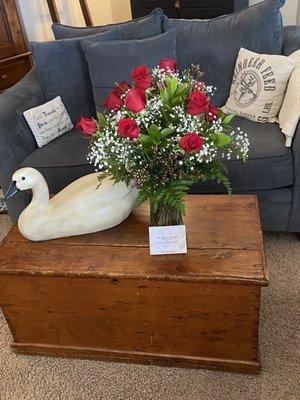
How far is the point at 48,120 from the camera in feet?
6.80

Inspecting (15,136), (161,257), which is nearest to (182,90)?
(161,257)

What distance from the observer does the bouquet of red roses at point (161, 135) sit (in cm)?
101

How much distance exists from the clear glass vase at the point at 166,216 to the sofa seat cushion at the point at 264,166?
596 mm

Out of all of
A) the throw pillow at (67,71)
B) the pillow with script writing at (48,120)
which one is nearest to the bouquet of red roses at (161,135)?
the pillow with script writing at (48,120)

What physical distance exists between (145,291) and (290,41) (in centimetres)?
155

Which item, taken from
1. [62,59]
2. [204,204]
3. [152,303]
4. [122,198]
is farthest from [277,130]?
[62,59]

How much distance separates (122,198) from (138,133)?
1.20 feet

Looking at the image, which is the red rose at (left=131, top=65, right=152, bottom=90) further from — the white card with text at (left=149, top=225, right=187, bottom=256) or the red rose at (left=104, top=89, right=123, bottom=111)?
the white card with text at (left=149, top=225, right=187, bottom=256)

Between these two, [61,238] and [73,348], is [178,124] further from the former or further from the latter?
[73,348]

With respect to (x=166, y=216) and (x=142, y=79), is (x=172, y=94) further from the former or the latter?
(x=166, y=216)

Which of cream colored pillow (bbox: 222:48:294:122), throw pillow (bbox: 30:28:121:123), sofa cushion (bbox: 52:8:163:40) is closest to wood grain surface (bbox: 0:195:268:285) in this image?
cream colored pillow (bbox: 222:48:294:122)

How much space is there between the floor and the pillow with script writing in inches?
39.2

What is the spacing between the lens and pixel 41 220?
1.30 metres

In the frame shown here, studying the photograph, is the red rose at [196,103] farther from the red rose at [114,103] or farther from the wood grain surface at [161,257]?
the wood grain surface at [161,257]
